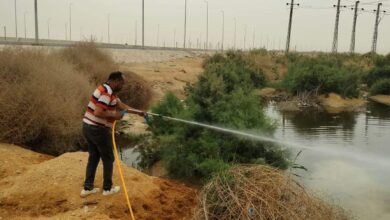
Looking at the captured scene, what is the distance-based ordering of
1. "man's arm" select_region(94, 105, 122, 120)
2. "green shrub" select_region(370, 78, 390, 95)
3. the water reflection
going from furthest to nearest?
1. "green shrub" select_region(370, 78, 390, 95)
2. the water reflection
3. "man's arm" select_region(94, 105, 122, 120)

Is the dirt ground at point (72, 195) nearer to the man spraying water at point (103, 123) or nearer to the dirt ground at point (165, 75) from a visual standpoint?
the man spraying water at point (103, 123)

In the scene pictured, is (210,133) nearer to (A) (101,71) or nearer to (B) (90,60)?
(A) (101,71)

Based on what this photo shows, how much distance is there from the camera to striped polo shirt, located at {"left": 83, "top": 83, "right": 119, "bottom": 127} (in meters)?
7.35

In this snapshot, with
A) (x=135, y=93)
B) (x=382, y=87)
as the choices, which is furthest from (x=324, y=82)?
(x=135, y=93)

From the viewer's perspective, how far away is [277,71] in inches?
1876

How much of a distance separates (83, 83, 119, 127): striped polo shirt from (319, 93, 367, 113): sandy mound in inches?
855

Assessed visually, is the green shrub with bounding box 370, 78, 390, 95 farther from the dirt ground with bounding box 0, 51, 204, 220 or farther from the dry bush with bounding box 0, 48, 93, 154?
the dirt ground with bounding box 0, 51, 204, 220

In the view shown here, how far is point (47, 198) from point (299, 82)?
25308 millimetres

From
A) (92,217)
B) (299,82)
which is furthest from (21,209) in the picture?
(299,82)

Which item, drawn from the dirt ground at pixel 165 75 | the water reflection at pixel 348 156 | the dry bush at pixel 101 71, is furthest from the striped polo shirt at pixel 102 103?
the dirt ground at pixel 165 75

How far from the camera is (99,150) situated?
7789 millimetres

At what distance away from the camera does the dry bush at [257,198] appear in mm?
5969

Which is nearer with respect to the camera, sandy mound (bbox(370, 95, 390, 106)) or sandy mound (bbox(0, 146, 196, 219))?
sandy mound (bbox(0, 146, 196, 219))

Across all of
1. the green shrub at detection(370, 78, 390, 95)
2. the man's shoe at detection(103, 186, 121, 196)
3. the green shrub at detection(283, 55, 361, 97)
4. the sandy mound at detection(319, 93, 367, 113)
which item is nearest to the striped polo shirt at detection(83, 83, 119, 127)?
the man's shoe at detection(103, 186, 121, 196)
